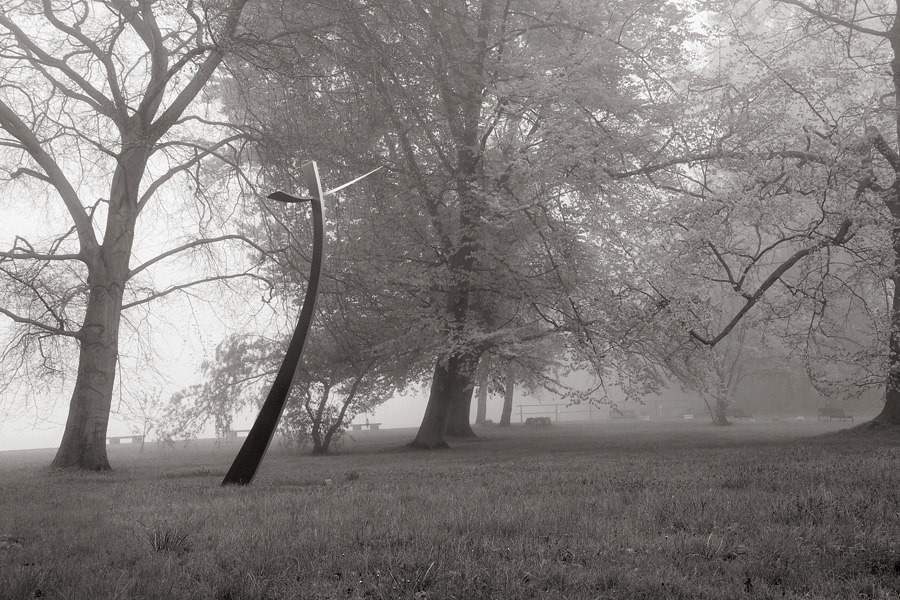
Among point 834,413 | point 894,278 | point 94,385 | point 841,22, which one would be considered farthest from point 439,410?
point 834,413

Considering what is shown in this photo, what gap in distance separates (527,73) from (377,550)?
584 inches

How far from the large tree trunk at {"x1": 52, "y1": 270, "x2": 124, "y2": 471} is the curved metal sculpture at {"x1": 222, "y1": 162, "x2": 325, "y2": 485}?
7.59 m

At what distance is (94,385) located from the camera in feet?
49.3

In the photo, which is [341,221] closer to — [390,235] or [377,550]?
[390,235]

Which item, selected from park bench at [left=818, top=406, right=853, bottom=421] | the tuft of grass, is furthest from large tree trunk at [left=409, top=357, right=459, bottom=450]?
park bench at [left=818, top=406, right=853, bottom=421]

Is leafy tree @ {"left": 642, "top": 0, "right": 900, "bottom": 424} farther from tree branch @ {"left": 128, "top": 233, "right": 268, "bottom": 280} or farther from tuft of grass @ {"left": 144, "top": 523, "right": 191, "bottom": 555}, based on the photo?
tuft of grass @ {"left": 144, "top": 523, "right": 191, "bottom": 555}

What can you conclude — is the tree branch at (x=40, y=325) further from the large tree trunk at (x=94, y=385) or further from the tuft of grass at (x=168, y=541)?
the tuft of grass at (x=168, y=541)

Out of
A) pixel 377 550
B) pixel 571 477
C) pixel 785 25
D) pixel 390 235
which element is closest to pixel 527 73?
pixel 390 235

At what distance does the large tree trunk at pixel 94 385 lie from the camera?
14.7m

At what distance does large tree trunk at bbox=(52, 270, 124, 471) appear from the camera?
14711 millimetres

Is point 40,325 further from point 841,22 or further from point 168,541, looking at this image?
point 841,22

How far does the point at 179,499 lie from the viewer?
7.47 meters

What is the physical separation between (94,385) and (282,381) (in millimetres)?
8642

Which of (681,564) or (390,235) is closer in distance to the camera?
(681,564)
